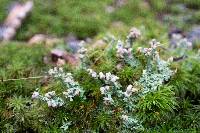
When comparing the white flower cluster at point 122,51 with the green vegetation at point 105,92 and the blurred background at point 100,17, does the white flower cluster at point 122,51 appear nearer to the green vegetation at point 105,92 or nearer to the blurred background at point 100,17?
the green vegetation at point 105,92

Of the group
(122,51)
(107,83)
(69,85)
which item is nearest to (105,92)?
(107,83)

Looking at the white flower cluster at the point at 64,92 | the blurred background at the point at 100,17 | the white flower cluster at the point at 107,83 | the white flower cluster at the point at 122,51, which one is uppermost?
the white flower cluster at the point at 122,51

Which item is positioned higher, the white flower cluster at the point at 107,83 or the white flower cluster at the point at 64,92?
the white flower cluster at the point at 107,83

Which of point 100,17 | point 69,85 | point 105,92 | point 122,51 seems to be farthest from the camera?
point 100,17

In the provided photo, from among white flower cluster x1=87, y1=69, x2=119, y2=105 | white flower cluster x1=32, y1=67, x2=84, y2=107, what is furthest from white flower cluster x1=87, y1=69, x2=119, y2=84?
white flower cluster x1=32, y1=67, x2=84, y2=107

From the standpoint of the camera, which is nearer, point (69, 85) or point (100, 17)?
point (69, 85)

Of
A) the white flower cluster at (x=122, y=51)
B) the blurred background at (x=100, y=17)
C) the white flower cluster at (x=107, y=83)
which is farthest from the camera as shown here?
the blurred background at (x=100, y=17)

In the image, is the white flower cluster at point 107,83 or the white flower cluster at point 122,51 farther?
the white flower cluster at point 122,51

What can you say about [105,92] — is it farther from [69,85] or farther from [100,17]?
[100,17]

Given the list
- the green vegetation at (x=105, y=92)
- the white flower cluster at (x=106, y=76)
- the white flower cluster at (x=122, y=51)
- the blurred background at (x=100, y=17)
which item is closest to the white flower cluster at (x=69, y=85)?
the green vegetation at (x=105, y=92)

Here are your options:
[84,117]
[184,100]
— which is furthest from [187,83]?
[84,117]

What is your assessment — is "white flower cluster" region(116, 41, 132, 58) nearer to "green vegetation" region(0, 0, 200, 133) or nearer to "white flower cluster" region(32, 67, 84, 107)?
"green vegetation" region(0, 0, 200, 133)

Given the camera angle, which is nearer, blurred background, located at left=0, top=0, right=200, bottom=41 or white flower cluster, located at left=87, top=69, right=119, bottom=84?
white flower cluster, located at left=87, top=69, right=119, bottom=84
